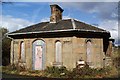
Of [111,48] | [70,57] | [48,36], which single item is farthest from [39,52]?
[111,48]

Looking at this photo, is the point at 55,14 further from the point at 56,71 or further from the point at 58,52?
the point at 56,71

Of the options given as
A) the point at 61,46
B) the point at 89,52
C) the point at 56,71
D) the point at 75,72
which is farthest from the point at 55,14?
the point at 75,72

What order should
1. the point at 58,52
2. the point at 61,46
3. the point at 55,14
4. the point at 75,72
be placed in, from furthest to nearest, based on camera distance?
the point at 55,14 < the point at 58,52 < the point at 61,46 < the point at 75,72

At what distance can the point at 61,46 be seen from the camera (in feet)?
64.5

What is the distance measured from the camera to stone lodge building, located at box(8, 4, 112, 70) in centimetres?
1917

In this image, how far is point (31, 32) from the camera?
67.6 ft

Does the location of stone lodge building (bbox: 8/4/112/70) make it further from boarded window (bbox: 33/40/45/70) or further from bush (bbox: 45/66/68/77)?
bush (bbox: 45/66/68/77)

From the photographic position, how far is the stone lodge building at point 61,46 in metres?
Result: 19.2

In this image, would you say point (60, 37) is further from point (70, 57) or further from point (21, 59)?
point (21, 59)

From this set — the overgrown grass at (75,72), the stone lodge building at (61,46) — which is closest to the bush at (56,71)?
the overgrown grass at (75,72)

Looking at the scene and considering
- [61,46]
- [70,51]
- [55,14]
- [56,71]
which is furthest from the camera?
[55,14]

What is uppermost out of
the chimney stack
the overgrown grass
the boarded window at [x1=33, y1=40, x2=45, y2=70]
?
the chimney stack

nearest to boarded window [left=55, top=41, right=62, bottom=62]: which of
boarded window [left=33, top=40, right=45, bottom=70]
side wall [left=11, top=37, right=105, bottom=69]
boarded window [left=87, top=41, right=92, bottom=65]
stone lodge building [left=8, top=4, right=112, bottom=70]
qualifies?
stone lodge building [left=8, top=4, right=112, bottom=70]

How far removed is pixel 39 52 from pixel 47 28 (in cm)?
236
